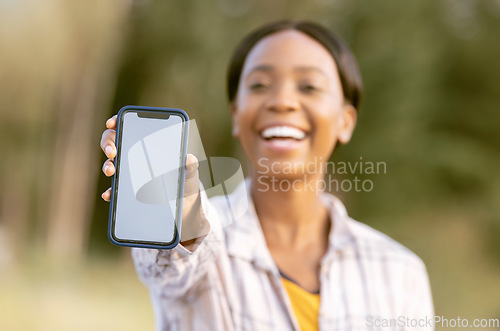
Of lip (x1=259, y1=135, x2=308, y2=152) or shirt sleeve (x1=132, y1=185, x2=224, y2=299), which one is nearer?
shirt sleeve (x1=132, y1=185, x2=224, y2=299)

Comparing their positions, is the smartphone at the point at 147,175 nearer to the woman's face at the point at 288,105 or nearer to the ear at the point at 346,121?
the woman's face at the point at 288,105

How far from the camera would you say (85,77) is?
153 inches

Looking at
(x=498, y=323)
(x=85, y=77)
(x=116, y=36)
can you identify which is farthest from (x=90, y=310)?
(x=498, y=323)

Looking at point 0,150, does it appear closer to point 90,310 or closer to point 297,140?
point 90,310

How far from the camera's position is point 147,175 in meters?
0.70

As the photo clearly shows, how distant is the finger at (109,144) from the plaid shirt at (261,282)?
18cm

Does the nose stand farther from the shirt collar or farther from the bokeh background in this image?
the bokeh background

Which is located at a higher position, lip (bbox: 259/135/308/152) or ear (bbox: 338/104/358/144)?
ear (bbox: 338/104/358/144)

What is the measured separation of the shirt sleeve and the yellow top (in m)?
0.18

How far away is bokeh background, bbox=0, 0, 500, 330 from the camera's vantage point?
12.2ft

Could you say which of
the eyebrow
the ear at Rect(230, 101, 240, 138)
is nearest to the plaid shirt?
the ear at Rect(230, 101, 240, 138)

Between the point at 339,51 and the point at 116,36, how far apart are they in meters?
3.11

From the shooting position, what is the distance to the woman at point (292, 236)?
917 millimetres

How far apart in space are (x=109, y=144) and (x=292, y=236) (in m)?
0.52
